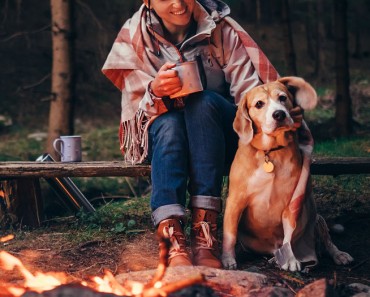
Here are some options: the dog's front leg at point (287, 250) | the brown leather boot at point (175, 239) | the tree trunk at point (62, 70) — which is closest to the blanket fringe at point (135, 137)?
the brown leather boot at point (175, 239)

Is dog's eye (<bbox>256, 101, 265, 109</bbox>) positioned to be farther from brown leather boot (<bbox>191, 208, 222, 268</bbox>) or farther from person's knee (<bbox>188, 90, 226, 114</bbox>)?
brown leather boot (<bbox>191, 208, 222, 268</bbox>)

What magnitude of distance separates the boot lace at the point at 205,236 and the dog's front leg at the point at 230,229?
80 millimetres

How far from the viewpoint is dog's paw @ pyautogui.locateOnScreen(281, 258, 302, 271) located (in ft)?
11.4

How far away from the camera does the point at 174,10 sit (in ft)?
12.8

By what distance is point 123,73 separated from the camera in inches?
164

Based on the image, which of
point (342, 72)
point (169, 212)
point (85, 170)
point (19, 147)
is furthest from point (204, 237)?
point (342, 72)

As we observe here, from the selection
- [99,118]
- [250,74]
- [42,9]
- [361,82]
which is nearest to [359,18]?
[361,82]

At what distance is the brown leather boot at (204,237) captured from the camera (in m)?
3.48

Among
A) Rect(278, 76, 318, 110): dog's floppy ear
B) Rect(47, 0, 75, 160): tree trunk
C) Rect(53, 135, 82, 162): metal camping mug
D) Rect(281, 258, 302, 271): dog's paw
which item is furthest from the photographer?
Rect(47, 0, 75, 160): tree trunk

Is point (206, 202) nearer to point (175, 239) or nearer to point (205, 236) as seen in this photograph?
point (205, 236)

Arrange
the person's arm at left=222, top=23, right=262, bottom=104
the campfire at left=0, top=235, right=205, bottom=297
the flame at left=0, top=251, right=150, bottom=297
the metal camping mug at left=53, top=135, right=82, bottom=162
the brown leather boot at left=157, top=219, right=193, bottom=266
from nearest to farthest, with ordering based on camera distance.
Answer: the campfire at left=0, top=235, right=205, bottom=297 < the flame at left=0, top=251, right=150, bottom=297 < the brown leather boot at left=157, top=219, right=193, bottom=266 < the person's arm at left=222, top=23, right=262, bottom=104 < the metal camping mug at left=53, top=135, right=82, bottom=162

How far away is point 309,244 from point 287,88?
0.94 meters

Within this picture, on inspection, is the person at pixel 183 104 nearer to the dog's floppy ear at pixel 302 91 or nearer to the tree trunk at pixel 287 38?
the dog's floppy ear at pixel 302 91

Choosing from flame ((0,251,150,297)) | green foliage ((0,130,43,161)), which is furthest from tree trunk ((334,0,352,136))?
flame ((0,251,150,297))
